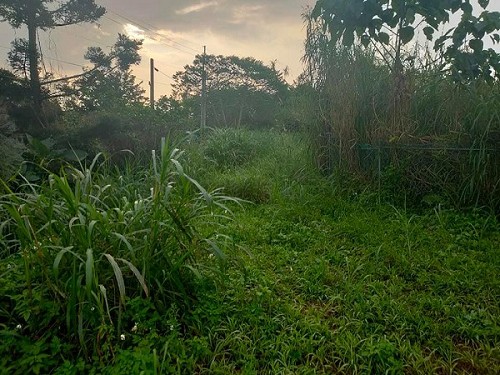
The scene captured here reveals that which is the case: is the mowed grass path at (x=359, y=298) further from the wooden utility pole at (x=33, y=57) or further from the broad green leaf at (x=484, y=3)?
the wooden utility pole at (x=33, y=57)

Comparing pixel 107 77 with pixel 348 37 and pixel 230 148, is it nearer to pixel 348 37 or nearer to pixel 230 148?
pixel 230 148

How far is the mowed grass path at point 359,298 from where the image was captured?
4.99ft

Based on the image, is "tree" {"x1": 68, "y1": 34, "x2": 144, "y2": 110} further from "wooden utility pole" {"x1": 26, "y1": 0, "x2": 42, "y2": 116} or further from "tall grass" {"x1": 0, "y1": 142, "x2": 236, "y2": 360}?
"tall grass" {"x1": 0, "y1": 142, "x2": 236, "y2": 360}

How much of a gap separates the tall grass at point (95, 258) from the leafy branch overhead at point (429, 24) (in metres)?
2.75

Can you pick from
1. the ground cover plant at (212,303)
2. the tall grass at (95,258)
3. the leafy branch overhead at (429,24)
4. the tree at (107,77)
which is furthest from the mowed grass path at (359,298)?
the tree at (107,77)

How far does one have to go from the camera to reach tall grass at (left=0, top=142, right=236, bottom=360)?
143 cm

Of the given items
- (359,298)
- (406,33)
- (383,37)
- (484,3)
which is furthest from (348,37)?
(359,298)

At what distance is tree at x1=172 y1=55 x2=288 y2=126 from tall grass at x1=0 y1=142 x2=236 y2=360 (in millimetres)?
16256

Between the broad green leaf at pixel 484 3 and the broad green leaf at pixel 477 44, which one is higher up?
the broad green leaf at pixel 484 3

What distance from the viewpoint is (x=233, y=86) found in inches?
803

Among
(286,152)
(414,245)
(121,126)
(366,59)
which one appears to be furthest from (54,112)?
(414,245)

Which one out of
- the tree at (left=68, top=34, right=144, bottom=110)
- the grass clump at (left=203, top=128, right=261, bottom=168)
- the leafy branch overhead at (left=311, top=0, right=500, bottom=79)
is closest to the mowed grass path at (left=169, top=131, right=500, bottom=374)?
the leafy branch overhead at (left=311, top=0, right=500, bottom=79)

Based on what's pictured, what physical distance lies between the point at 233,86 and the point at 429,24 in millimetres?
17636

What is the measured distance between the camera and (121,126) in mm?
6344
